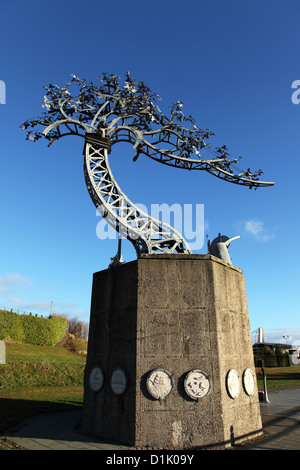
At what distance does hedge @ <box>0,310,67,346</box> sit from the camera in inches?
1571

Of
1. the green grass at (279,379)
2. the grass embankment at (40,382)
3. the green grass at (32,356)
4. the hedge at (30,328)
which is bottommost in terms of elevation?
the green grass at (279,379)

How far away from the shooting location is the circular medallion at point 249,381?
8.55 meters

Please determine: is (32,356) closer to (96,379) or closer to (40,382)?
(40,382)

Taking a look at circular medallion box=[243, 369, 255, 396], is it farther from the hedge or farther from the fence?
the fence

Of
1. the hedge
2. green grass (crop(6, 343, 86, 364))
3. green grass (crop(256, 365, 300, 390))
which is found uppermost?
the hedge

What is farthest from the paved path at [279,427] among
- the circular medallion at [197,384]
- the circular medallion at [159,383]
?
the circular medallion at [159,383]

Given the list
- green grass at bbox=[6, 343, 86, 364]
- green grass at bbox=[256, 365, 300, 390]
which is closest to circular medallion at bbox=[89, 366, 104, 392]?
green grass at bbox=[256, 365, 300, 390]

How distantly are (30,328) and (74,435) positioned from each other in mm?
38820

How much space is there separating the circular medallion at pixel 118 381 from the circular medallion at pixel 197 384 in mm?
1516

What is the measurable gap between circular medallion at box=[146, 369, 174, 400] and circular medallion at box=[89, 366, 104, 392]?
1686 millimetres

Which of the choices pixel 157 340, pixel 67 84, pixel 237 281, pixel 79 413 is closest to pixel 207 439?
pixel 157 340

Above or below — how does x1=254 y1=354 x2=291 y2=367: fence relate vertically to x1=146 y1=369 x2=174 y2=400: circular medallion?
below

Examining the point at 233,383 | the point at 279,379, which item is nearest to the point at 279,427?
the point at 233,383

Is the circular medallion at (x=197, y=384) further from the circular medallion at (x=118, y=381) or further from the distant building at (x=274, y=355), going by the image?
the distant building at (x=274, y=355)
